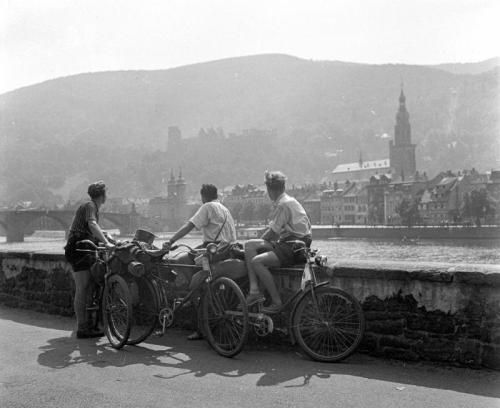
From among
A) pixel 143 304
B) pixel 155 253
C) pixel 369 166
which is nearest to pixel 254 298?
pixel 155 253

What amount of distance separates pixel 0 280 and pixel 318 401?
609 centimetres

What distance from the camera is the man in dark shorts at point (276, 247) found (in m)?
5.21

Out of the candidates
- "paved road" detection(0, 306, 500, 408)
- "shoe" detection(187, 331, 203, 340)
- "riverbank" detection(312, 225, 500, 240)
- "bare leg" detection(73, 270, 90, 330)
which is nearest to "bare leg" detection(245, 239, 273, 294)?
"paved road" detection(0, 306, 500, 408)

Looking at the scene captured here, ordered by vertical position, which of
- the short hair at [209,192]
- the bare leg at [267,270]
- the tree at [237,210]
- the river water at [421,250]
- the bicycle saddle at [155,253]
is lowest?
the river water at [421,250]

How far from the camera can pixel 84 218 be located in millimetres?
6285

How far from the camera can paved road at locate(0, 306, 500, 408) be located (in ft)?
12.9

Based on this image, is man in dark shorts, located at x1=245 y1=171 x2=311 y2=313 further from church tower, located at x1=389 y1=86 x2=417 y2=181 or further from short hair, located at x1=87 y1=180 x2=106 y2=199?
church tower, located at x1=389 y1=86 x2=417 y2=181

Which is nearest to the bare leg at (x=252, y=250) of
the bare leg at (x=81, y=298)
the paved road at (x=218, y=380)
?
the paved road at (x=218, y=380)

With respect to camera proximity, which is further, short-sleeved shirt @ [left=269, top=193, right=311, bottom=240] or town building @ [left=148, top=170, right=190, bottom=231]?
town building @ [left=148, top=170, right=190, bottom=231]

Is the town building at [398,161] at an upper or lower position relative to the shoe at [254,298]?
upper

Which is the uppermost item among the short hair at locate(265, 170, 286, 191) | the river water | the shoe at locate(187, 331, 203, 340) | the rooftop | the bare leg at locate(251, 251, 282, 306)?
the rooftop

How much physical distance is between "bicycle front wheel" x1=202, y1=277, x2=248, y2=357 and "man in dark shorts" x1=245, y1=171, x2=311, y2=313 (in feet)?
0.58

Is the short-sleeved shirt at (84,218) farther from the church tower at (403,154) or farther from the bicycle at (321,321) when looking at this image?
the church tower at (403,154)

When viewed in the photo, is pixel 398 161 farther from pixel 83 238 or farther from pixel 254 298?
pixel 254 298
